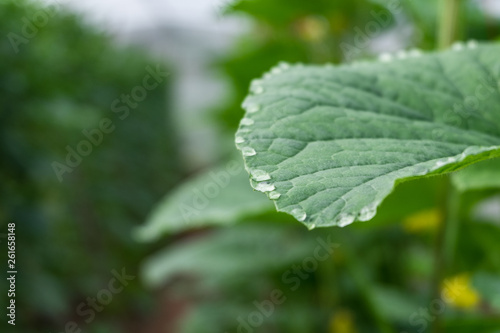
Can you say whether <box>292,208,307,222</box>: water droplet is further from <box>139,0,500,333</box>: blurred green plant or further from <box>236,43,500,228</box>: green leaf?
<box>139,0,500,333</box>: blurred green plant

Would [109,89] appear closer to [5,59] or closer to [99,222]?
[99,222]

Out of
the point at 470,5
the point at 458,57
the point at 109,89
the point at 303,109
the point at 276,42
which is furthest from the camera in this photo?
the point at 109,89

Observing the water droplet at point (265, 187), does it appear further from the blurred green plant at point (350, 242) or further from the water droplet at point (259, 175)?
the blurred green plant at point (350, 242)

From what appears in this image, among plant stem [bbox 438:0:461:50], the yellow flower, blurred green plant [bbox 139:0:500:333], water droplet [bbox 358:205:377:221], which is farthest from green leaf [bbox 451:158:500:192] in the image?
the yellow flower

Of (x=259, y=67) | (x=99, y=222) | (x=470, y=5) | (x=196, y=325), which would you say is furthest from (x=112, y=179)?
(x=470, y=5)

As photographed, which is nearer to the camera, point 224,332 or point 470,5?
point 470,5

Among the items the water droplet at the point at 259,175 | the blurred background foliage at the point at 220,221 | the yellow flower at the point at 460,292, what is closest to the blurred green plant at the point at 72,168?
the blurred background foliage at the point at 220,221

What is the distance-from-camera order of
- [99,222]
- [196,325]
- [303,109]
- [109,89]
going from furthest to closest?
1. [109,89]
2. [99,222]
3. [196,325]
4. [303,109]
